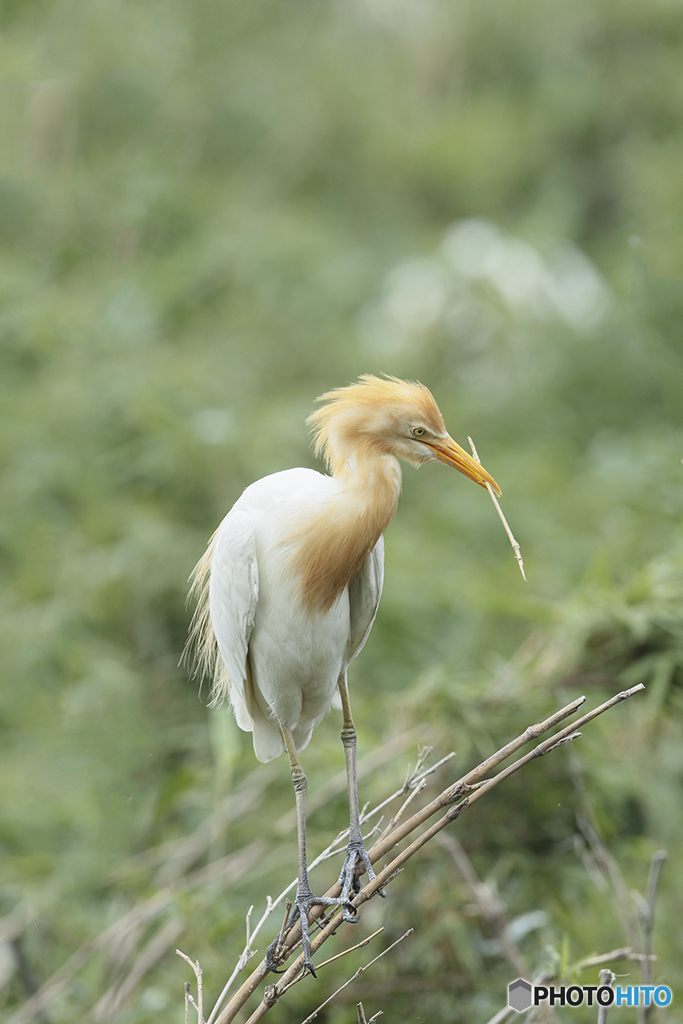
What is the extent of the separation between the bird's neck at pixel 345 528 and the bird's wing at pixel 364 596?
9 centimetres

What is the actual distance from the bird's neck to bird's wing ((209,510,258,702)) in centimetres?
6

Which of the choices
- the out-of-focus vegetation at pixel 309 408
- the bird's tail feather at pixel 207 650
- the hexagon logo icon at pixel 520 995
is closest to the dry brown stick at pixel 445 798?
the bird's tail feather at pixel 207 650

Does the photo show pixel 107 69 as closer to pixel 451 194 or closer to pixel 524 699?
pixel 451 194

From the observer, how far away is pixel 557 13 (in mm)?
7160

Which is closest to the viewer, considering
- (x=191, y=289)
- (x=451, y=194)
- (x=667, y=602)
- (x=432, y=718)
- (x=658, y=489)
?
(x=667, y=602)

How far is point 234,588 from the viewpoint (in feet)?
2.95

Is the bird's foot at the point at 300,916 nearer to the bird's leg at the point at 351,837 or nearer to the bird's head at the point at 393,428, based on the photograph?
the bird's leg at the point at 351,837

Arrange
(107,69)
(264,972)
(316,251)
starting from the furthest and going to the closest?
(316,251) → (107,69) → (264,972)

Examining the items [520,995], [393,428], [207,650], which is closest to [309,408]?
[207,650]

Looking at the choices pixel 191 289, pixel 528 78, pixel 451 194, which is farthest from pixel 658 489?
pixel 528 78

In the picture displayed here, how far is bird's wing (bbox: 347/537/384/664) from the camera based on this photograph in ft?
3.13

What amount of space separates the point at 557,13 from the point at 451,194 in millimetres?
2210

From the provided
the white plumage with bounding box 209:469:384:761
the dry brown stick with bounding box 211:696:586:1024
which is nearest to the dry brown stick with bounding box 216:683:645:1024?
the dry brown stick with bounding box 211:696:586:1024

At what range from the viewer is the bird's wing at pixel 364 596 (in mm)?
955
